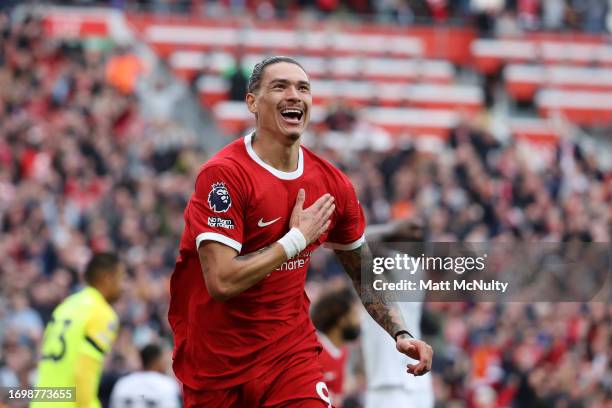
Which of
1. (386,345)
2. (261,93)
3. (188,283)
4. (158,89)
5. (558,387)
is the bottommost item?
(558,387)

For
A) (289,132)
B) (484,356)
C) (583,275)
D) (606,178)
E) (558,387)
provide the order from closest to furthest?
(289,132)
(583,275)
(558,387)
(484,356)
(606,178)

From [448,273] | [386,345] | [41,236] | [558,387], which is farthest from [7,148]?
[448,273]

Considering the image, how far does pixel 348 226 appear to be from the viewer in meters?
6.31

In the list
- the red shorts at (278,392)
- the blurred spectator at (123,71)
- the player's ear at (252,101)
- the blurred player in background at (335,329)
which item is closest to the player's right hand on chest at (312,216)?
the player's ear at (252,101)

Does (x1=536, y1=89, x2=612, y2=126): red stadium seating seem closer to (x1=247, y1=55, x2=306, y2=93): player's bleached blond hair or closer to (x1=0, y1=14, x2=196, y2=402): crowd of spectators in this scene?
(x1=0, y1=14, x2=196, y2=402): crowd of spectators

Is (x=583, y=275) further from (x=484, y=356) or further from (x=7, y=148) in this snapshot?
(x=7, y=148)

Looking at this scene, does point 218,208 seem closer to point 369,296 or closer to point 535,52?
point 369,296

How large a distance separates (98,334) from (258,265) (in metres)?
2.72

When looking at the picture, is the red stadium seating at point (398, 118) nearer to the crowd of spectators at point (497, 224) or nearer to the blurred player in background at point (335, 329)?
the crowd of spectators at point (497, 224)

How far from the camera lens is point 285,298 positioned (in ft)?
19.6

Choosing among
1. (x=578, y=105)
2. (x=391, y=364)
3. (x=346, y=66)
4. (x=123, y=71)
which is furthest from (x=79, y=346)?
(x=578, y=105)

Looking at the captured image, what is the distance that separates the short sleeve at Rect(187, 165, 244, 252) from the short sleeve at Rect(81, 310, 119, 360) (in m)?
2.48

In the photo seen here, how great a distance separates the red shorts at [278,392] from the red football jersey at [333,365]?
296 centimetres

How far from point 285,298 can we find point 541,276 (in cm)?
296
